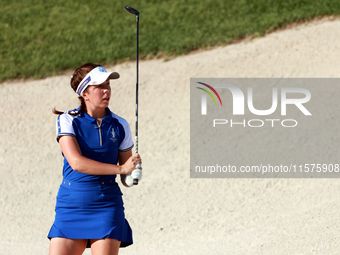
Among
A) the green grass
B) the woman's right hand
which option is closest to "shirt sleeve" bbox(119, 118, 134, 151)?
the woman's right hand

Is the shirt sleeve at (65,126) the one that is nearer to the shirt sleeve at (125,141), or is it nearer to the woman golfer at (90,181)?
the woman golfer at (90,181)

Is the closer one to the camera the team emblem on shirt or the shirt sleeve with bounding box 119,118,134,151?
the team emblem on shirt

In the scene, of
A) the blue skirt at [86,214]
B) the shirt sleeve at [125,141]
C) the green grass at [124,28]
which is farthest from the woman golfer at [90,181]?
the green grass at [124,28]

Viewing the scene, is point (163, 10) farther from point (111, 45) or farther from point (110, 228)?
point (110, 228)

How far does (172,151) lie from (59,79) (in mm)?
4331

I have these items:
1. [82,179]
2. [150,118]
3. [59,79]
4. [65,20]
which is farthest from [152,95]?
[82,179]

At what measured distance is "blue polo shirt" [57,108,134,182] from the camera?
9.80ft

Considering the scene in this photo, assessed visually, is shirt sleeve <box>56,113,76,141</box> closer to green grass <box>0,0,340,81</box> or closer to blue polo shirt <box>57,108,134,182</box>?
blue polo shirt <box>57,108,134,182</box>

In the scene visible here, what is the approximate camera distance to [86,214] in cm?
299

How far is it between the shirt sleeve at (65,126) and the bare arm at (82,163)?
3 centimetres

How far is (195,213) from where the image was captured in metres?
7.48

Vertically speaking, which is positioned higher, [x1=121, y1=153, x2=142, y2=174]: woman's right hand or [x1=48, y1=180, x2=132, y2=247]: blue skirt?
[x1=121, y1=153, x2=142, y2=174]: woman's right hand

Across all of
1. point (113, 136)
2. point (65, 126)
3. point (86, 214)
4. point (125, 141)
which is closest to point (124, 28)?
point (125, 141)

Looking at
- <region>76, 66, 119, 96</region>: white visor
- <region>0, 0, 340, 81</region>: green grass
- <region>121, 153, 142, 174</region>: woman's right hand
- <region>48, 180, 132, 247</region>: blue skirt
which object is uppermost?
<region>0, 0, 340, 81</region>: green grass
